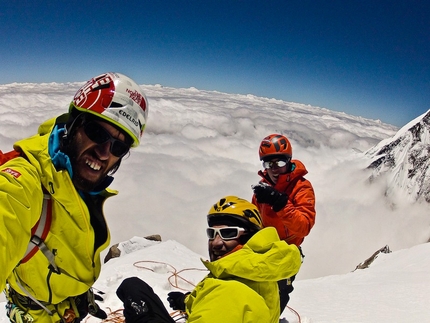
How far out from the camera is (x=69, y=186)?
1891 millimetres

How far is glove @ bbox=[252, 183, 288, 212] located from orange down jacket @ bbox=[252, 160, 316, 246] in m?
0.13

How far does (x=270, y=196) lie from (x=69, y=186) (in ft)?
9.17

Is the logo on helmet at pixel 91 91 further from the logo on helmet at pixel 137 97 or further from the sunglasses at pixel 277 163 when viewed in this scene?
the sunglasses at pixel 277 163

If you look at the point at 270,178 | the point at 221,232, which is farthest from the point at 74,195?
the point at 270,178

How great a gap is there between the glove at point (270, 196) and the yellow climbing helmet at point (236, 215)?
797 millimetres

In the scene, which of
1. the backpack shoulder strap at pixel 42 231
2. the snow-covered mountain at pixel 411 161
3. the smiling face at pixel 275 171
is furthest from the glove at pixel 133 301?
the snow-covered mountain at pixel 411 161

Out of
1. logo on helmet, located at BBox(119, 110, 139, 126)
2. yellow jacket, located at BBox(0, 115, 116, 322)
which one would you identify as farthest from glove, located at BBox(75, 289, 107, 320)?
logo on helmet, located at BBox(119, 110, 139, 126)

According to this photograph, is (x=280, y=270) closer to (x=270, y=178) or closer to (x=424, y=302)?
(x=270, y=178)

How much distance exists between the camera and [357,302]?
6.88 m

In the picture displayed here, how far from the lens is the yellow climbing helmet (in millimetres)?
3154

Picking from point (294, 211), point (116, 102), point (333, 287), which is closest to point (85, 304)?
point (116, 102)

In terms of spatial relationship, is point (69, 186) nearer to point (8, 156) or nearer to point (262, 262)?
point (8, 156)

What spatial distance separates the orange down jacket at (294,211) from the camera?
13.9ft

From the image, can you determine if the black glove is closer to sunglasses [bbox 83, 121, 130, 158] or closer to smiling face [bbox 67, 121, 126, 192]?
smiling face [bbox 67, 121, 126, 192]
